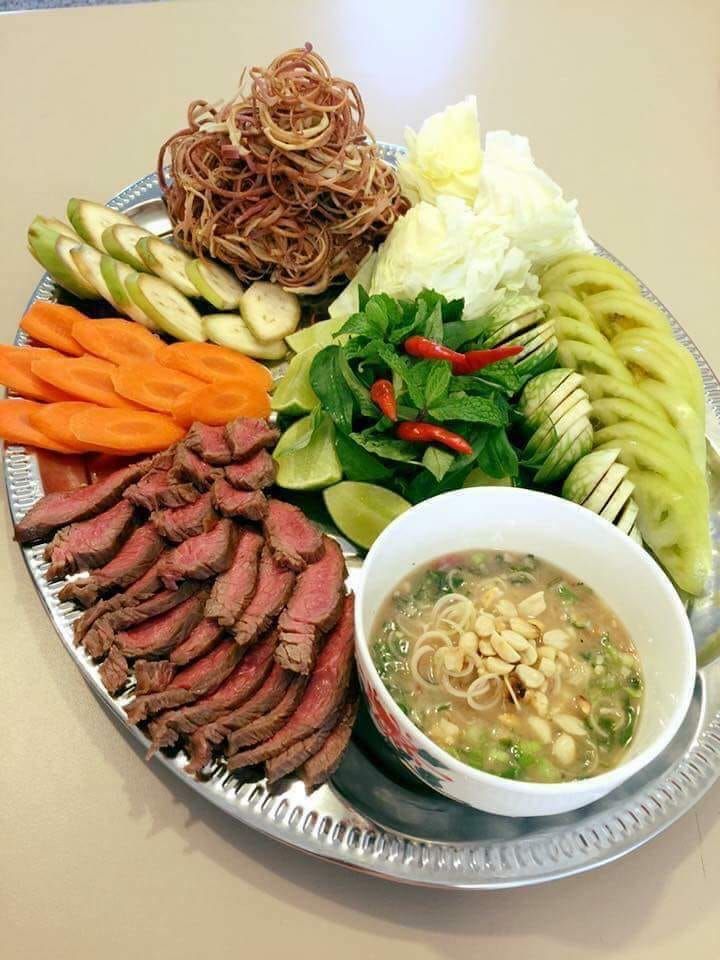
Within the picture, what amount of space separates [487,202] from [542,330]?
0.56 m

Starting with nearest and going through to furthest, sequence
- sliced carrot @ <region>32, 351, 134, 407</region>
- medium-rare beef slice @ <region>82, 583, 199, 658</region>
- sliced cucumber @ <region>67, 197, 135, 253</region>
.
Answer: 1. medium-rare beef slice @ <region>82, 583, 199, 658</region>
2. sliced carrot @ <region>32, 351, 134, 407</region>
3. sliced cucumber @ <region>67, 197, 135, 253</region>

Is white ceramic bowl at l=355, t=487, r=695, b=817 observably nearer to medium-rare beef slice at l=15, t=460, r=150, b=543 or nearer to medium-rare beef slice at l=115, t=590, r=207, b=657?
medium-rare beef slice at l=115, t=590, r=207, b=657

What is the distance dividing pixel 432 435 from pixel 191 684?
89 cm

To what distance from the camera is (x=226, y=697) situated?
1.74 m

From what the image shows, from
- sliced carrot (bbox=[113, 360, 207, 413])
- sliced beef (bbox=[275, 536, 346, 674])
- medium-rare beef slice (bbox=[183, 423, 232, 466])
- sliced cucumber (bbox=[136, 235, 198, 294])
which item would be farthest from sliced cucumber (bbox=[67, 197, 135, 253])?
sliced beef (bbox=[275, 536, 346, 674])

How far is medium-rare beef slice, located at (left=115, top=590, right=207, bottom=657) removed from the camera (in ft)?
5.95

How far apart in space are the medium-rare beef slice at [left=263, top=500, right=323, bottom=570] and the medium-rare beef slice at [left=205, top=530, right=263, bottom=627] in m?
0.05

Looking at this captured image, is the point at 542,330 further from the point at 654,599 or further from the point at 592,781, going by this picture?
the point at 592,781

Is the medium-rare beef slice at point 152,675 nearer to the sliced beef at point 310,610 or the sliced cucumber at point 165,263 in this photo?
the sliced beef at point 310,610

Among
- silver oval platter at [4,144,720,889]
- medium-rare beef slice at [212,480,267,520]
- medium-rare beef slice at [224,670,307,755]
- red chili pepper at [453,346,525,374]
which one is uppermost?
red chili pepper at [453,346,525,374]

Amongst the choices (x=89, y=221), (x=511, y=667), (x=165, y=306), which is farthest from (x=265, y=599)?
(x=89, y=221)

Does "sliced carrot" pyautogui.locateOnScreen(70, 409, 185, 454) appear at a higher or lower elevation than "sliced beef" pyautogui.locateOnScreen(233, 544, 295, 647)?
higher

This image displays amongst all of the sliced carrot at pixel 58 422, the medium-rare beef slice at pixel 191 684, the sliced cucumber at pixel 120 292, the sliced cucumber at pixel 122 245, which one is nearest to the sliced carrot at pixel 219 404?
the sliced carrot at pixel 58 422

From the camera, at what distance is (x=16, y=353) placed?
2.28m
